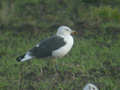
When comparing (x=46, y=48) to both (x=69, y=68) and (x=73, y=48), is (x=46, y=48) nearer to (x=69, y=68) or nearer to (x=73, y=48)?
(x=69, y=68)

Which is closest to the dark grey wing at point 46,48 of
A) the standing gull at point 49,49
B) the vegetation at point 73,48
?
the standing gull at point 49,49

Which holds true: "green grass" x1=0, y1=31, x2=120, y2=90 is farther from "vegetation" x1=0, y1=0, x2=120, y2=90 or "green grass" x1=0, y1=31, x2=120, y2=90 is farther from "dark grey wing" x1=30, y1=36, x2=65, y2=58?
"dark grey wing" x1=30, y1=36, x2=65, y2=58

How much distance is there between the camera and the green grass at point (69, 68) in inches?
265

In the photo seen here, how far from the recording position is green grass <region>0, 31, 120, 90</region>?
22.1 ft

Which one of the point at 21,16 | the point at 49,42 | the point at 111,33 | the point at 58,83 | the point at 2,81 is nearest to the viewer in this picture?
the point at 58,83

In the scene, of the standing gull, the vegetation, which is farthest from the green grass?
the standing gull

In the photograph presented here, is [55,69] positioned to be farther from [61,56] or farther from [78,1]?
[78,1]

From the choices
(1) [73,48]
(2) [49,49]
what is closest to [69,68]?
(2) [49,49]

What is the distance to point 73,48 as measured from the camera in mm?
9156

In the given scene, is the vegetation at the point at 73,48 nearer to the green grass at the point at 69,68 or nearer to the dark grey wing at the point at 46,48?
the green grass at the point at 69,68

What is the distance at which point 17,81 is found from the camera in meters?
7.02

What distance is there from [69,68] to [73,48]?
1.64m

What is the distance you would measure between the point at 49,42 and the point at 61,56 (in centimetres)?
43

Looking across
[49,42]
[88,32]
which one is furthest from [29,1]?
[49,42]
